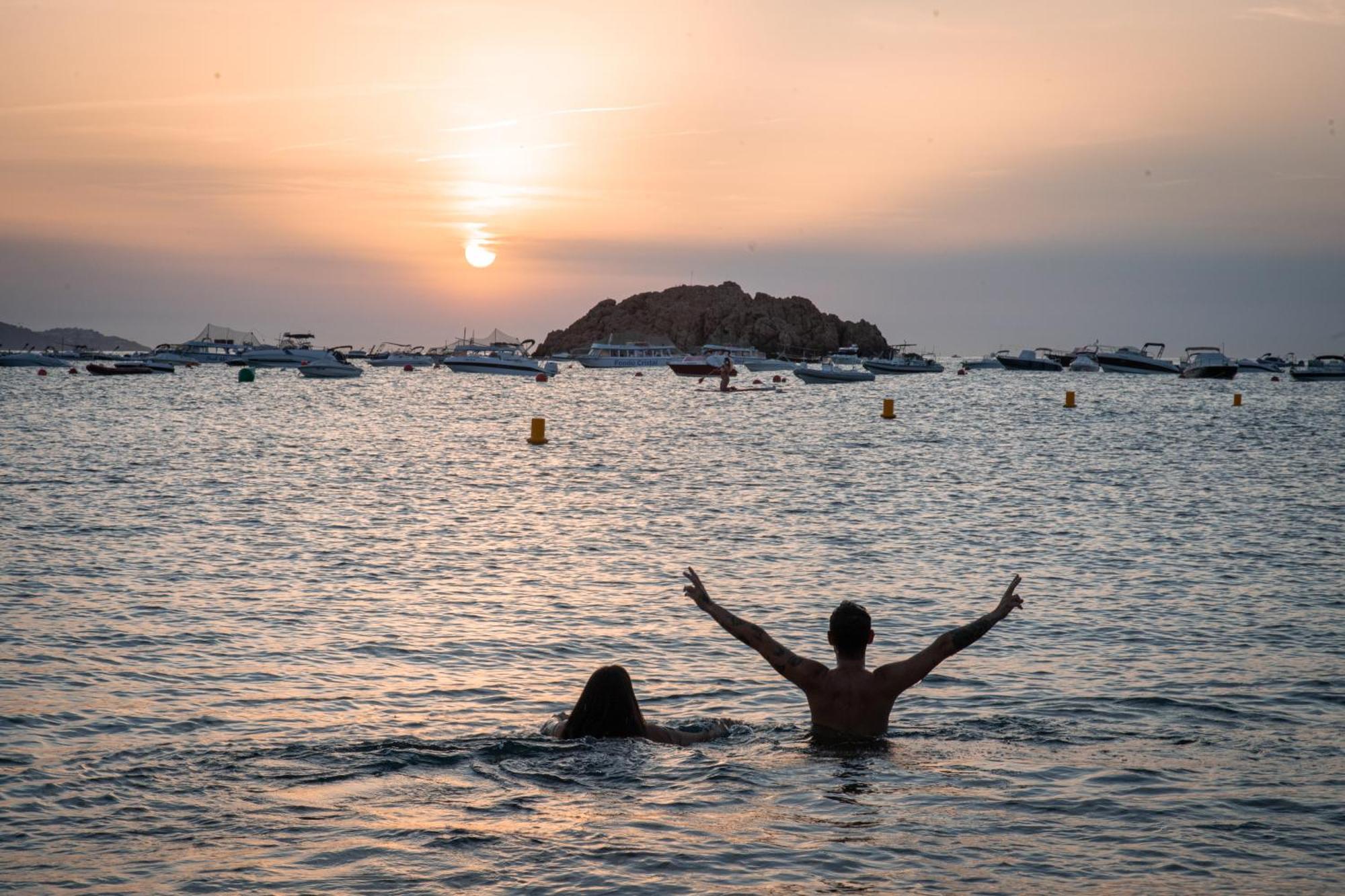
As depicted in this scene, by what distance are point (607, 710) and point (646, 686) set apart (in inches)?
105

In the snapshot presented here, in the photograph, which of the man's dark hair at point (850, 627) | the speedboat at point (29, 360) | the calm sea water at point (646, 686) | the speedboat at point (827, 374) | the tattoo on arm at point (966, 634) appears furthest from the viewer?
the speedboat at point (29, 360)

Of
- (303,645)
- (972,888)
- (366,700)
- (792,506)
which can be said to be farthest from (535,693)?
(792,506)

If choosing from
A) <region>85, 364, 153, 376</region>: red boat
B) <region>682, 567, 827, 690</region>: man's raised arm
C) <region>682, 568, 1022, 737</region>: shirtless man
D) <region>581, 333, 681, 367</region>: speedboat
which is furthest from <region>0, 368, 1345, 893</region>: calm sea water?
<region>581, 333, 681, 367</region>: speedboat

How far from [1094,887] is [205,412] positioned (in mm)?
65983

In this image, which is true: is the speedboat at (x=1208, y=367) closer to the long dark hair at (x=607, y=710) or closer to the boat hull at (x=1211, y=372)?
the boat hull at (x=1211, y=372)

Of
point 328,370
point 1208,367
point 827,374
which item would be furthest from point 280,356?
point 1208,367

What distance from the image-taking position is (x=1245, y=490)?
32.0 meters

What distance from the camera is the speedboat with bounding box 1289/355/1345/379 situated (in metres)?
164

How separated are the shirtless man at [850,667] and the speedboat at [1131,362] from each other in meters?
157

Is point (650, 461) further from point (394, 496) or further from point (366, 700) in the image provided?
point (366, 700)

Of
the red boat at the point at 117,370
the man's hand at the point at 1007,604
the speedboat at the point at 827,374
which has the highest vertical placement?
the speedboat at the point at 827,374

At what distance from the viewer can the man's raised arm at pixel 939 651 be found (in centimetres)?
818

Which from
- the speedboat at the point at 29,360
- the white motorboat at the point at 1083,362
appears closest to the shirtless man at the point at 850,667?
the speedboat at the point at 29,360

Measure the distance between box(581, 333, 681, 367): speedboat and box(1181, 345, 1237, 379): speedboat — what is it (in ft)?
235
